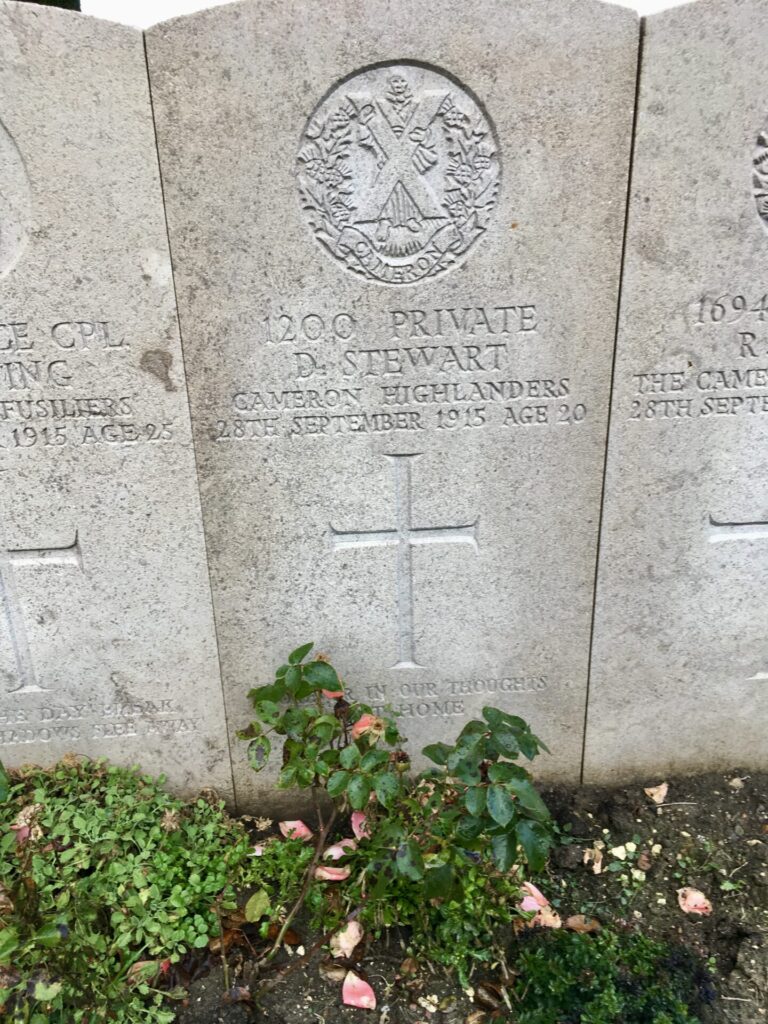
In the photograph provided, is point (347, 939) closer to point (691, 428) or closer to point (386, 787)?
point (386, 787)

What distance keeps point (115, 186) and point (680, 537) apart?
2077mm

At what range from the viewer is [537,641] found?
2615 mm

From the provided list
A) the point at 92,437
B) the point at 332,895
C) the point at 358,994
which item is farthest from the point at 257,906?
the point at 92,437

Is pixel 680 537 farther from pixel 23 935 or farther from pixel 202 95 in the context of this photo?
pixel 23 935

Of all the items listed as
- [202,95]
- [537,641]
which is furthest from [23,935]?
[202,95]

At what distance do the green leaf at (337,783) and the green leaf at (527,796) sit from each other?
1.43 feet

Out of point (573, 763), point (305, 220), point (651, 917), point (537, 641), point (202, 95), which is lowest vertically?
point (651, 917)

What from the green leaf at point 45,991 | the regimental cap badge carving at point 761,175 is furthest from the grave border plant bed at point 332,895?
the regimental cap badge carving at point 761,175

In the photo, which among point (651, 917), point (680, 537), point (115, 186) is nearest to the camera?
point (115, 186)

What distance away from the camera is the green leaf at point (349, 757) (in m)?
1.97

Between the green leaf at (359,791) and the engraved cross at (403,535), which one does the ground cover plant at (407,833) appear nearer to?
the green leaf at (359,791)

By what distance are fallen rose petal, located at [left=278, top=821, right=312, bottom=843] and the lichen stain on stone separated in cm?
161

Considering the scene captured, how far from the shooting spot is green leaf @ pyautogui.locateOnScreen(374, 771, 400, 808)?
75.1 inches

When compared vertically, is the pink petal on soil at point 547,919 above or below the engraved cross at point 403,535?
below
